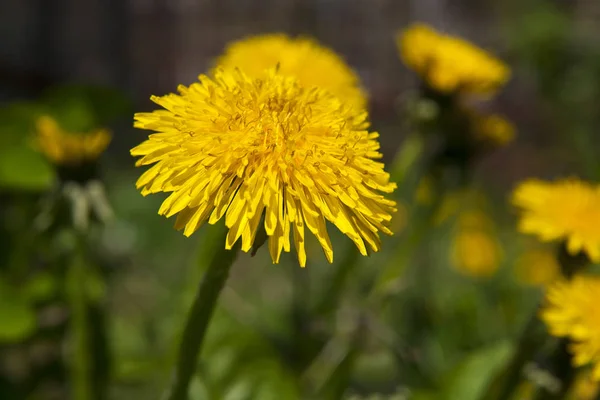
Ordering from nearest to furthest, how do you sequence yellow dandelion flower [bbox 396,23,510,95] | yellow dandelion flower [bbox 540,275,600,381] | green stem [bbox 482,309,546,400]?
yellow dandelion flower [bbox 540,275,600,381]
green stem [bbox 482,309,546,400]
yellow dandelion flower [bbox 396,23,510,95]

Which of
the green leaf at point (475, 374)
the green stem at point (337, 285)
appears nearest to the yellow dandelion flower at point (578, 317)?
the green leaf at point (475, 374)

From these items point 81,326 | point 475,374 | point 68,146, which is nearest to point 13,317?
point 81,326

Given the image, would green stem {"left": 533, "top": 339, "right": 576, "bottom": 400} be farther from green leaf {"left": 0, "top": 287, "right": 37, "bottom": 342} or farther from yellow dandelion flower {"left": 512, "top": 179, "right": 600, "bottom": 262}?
green leaf {"left": 0, "top": 287, "right": 37, "bottom": 342}

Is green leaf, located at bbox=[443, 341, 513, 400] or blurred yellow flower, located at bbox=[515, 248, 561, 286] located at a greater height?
blurred yellow flower, located at bbox=[515, 248, 561, 286]

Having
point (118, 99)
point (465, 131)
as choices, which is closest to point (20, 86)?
point (118, 99)

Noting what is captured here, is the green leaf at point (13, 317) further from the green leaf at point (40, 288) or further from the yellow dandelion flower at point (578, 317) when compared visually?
the yellow dandelion flower at point (578, 317)

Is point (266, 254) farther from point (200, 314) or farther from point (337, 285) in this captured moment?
point (200, 314)

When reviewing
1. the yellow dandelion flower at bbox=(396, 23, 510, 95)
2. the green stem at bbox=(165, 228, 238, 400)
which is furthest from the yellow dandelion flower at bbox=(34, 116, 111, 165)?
the yellow dandelion flower at bbox=(396, 23, 510, 95)
